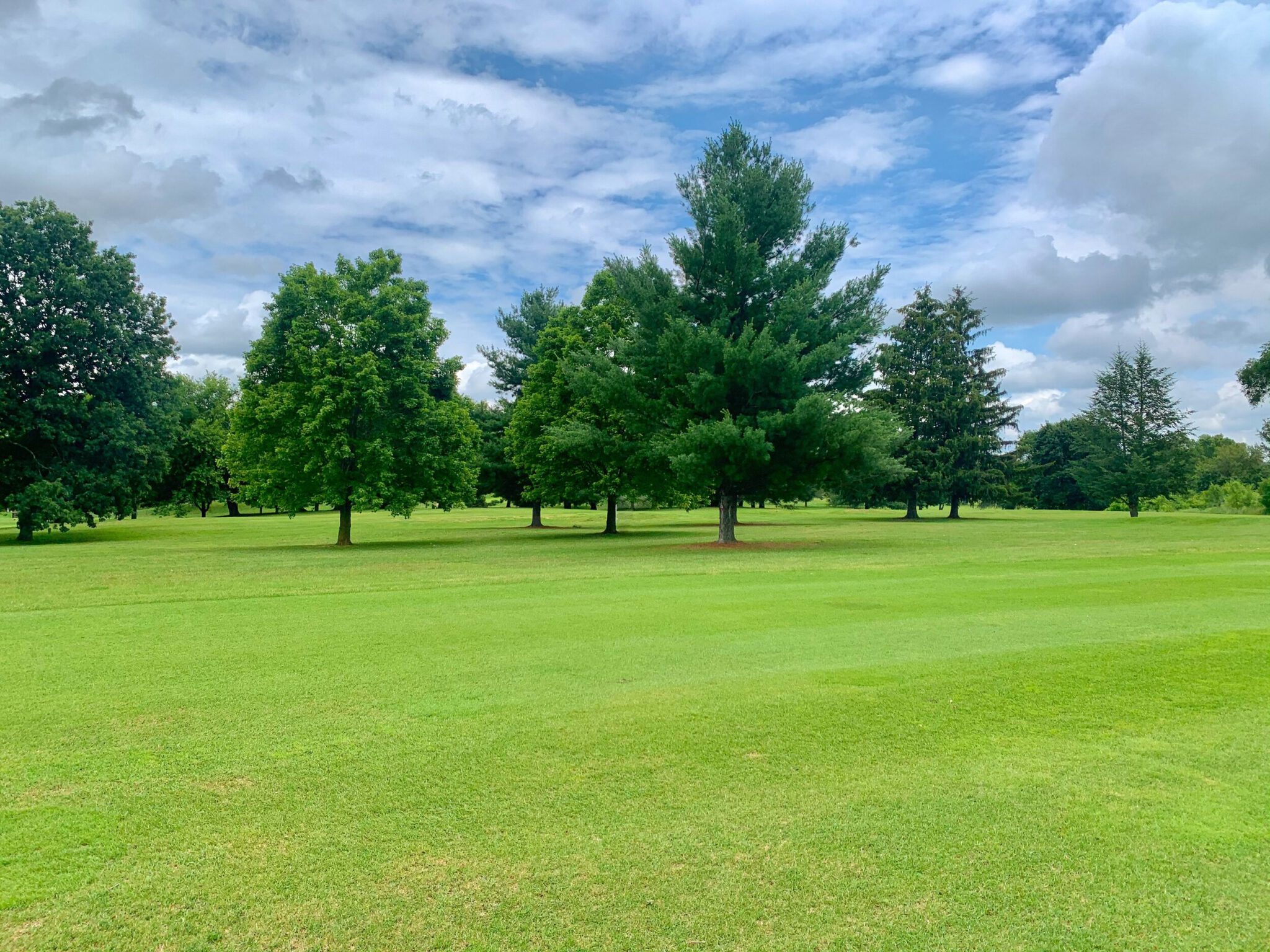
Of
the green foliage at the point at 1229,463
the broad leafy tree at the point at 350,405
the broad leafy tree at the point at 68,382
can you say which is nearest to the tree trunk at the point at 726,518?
the broad leafy tree at the point at 350,405

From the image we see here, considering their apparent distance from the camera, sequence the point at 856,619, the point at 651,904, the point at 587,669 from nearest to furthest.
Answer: the point at 651,904 → the point at 587,669 → the point at 856,619

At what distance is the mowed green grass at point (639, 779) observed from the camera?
3482mm

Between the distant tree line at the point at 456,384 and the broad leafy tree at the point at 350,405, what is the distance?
0.33 feet

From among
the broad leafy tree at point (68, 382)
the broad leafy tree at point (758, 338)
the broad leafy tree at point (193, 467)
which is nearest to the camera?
the broad leafy tree at point (758, 338)

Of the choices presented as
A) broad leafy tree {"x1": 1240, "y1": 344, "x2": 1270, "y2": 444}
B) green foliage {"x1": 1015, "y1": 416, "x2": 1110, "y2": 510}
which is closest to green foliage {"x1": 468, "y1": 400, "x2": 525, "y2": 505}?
broad leafy tree {"x1": 1240, "y1": 344, "x2": 1270, "y2": 444}

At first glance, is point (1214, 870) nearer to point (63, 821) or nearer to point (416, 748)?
point (416, 748)

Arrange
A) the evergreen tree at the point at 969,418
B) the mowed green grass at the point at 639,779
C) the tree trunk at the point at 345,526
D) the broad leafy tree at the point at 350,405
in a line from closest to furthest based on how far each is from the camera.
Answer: the mowed green grass at the point at 639,779, the broad leafy tree at the point at 350,405, the tree trunk at the point at 345,526, the evergreen tree at the point at 969,418

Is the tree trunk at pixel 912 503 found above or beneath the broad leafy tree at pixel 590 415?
beneath

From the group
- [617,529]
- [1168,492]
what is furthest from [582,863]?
[1168,492]

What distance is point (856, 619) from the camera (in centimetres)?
1109

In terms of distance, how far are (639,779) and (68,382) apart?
4335 cm

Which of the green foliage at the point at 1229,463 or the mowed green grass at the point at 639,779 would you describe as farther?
the green foliage at the point at 1229,463

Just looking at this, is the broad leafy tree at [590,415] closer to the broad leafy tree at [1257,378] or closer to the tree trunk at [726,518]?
the tree trunk at [726,518]

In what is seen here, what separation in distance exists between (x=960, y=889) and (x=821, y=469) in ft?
91.1
